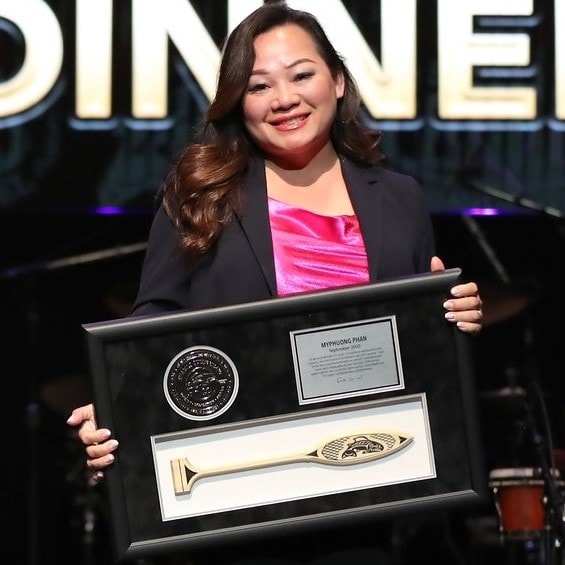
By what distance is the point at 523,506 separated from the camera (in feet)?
16.1

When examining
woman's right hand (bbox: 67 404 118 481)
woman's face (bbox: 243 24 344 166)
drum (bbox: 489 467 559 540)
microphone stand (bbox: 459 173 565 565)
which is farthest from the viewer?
drum (bbox: 489 467 559 540)

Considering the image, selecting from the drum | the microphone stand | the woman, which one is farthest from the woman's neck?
the drum

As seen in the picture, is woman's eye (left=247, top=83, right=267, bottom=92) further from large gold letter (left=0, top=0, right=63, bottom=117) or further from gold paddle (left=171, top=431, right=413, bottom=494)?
large gold letter (left=0, top=0, right=63, bottom=117)

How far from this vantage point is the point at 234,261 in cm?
243

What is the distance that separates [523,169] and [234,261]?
3173 millimetres

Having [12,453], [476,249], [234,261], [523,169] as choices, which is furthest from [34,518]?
[234,261]

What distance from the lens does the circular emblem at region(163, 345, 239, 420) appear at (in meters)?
2.29

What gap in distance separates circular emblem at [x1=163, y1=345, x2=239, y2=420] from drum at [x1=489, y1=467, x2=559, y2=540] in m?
2.82

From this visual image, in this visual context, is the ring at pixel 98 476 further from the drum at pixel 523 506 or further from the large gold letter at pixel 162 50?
the large gold letter at pixel 162 50

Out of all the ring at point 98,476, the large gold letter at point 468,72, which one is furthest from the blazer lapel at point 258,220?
the large gold letter at point 468,72

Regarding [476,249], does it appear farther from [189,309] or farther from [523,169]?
[189,309]

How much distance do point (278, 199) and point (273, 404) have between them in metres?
0.44

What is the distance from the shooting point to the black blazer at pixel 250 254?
242 cm

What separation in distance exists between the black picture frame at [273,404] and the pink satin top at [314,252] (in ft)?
0.45
